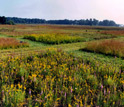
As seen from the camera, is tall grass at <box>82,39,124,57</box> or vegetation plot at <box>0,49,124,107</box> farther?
tall grass at <box>82,39,124,57</box>

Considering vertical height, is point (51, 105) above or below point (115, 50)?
below

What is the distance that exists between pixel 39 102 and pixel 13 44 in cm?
933

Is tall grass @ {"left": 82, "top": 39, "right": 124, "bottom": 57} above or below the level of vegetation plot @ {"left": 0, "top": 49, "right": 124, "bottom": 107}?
above

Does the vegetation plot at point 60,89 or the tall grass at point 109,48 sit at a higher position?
the tall grass at point 109,48

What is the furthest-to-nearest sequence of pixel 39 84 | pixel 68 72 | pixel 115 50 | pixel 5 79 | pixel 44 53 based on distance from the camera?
pixel 115 50, pixel 44 53, pixel 68 72, pixel 5 79, pixel 39 84

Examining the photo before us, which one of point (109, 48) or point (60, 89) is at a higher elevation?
point (109, 48)

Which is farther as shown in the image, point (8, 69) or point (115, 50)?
point (115, 50)

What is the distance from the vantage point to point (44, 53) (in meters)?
8.14

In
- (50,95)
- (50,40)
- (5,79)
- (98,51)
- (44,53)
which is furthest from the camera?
(50,40)

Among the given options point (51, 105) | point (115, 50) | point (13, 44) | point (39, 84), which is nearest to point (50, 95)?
point (51, 105)

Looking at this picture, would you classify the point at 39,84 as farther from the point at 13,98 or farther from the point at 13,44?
the point at 13,44

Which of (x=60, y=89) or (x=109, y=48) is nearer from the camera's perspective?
(x=60, y=89)

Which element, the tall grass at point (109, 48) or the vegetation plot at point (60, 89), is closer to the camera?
the vegetation plot at point (60, 89)

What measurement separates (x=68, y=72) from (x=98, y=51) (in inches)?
189
